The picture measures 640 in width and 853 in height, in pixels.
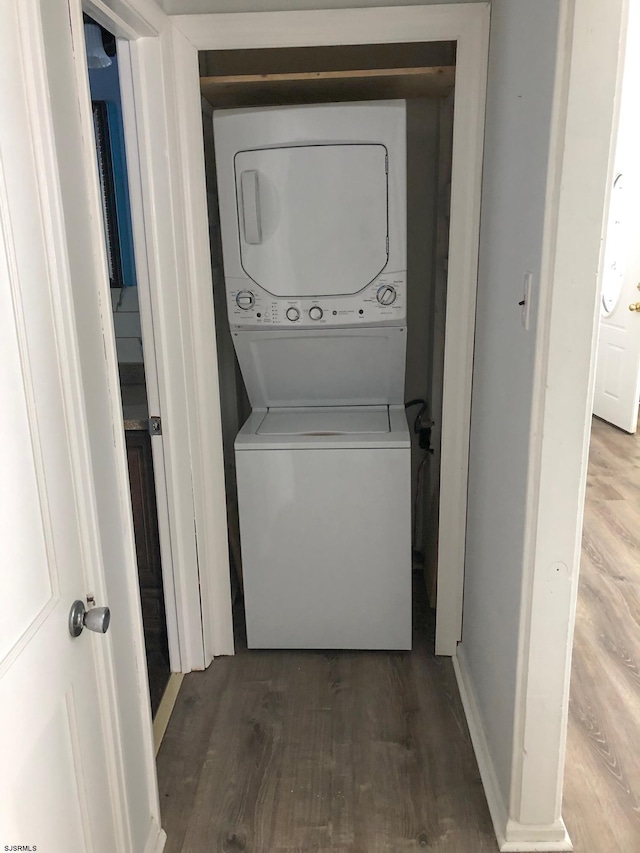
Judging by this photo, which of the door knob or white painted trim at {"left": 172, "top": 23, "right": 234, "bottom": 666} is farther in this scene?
white painted trim at {"left": 172, "top": 23, "right": 234, "bottom": 666}

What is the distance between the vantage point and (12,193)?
96cm

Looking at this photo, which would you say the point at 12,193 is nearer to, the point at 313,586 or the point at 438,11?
the point at 438,11

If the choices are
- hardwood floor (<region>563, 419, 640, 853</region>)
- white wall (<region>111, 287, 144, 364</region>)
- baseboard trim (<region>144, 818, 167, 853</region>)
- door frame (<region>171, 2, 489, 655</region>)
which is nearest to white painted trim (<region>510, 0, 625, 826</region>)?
hardwood floor (<region>563, 419, 640, 853</region>)

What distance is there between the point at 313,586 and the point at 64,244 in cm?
152

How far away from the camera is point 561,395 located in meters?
1.40

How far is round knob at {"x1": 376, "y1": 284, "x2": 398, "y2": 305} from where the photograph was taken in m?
A: 2.21

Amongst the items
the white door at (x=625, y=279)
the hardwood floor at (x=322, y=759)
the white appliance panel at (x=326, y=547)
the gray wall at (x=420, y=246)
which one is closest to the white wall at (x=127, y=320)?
the white appliance panel at (x=326, y=547)

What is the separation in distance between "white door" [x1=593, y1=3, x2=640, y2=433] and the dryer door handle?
3097 mm

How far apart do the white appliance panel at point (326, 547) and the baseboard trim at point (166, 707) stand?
28cm

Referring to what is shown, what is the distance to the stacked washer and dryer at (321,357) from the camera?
6.94 feet

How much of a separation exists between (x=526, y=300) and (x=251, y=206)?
102 cm

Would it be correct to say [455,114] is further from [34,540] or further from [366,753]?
[366,753]

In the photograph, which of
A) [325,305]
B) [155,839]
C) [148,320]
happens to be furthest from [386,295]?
[155,839]

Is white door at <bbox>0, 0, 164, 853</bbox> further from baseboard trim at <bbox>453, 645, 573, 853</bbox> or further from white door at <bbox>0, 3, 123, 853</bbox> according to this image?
baseboard trim at <bbox>453, 645, 573, 853</bbox>
